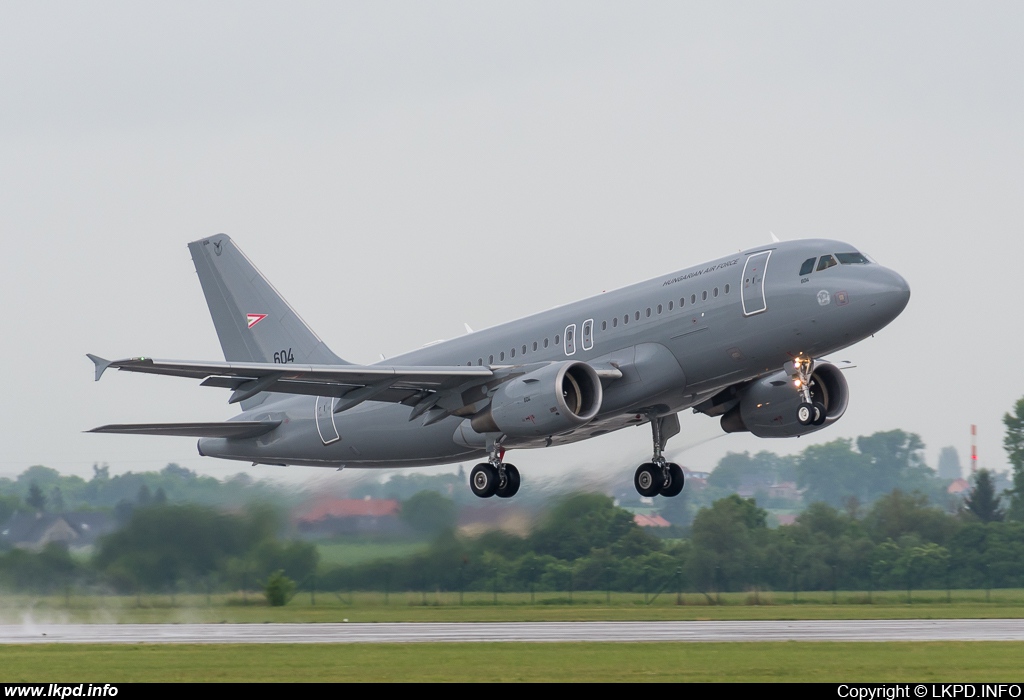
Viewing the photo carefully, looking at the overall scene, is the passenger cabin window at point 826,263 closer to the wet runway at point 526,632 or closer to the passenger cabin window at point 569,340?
the passenger cabin window at point 569,340

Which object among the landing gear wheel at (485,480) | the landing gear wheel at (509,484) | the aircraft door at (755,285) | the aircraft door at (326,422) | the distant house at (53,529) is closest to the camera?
the aircraft door at (755,285)

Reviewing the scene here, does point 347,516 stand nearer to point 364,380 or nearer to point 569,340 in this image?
point 364,380

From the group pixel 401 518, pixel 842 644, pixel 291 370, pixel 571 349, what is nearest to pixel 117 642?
pixel 291 370

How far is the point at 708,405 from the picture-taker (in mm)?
40438

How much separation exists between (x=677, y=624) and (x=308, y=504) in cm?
1174

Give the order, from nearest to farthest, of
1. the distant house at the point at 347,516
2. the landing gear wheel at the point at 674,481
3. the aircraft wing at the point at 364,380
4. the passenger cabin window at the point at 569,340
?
the aircraft wing at the point at 364,380 → the passenger cabin window at the point at 569,340 → the landing gear wheel at the point at 674,481 → the distant house at the point at 347,516

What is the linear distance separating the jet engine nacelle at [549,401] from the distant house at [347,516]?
8.28 metres

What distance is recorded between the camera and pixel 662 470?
129 ft

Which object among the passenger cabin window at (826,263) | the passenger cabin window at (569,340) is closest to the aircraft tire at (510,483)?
the passenger cabin window at (569,340)

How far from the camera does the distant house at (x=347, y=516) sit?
41.8 metres

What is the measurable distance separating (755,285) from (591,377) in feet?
15.3

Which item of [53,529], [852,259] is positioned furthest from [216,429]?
[852,259]
